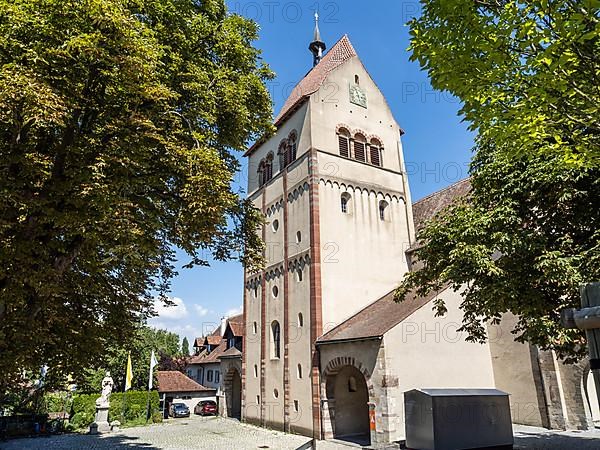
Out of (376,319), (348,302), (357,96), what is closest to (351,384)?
(376,319)

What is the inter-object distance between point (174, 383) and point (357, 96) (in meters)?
27.6

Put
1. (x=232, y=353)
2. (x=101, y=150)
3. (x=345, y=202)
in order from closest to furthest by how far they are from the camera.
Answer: (x=101, y=150), (x=345, y=202), (x=232, y=353)

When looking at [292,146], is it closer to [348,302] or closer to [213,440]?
[348,302]

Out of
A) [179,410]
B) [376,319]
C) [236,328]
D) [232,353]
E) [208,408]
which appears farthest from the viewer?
[179,410]

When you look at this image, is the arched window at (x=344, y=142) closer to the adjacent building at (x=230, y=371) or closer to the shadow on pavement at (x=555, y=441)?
the adjacent building at (x=230, y=371)

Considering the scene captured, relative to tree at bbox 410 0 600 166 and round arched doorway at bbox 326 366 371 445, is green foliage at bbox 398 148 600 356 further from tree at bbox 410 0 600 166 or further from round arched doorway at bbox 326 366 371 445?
round arched doorway at bbox 326 366 371 445

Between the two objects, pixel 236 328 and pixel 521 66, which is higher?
pixel 521 66

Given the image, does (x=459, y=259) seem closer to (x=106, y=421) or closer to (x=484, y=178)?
(x=484, y=178)

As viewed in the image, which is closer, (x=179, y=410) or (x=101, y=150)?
(x=101, y=150)

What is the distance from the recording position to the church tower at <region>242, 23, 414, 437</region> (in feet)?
74.1

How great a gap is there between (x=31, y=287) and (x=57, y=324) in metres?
2.58

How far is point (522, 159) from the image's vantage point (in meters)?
11.2

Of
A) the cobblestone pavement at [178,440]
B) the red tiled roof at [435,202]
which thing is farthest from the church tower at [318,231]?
the red tiled roof at [435,202]

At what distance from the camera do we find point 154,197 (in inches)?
435
